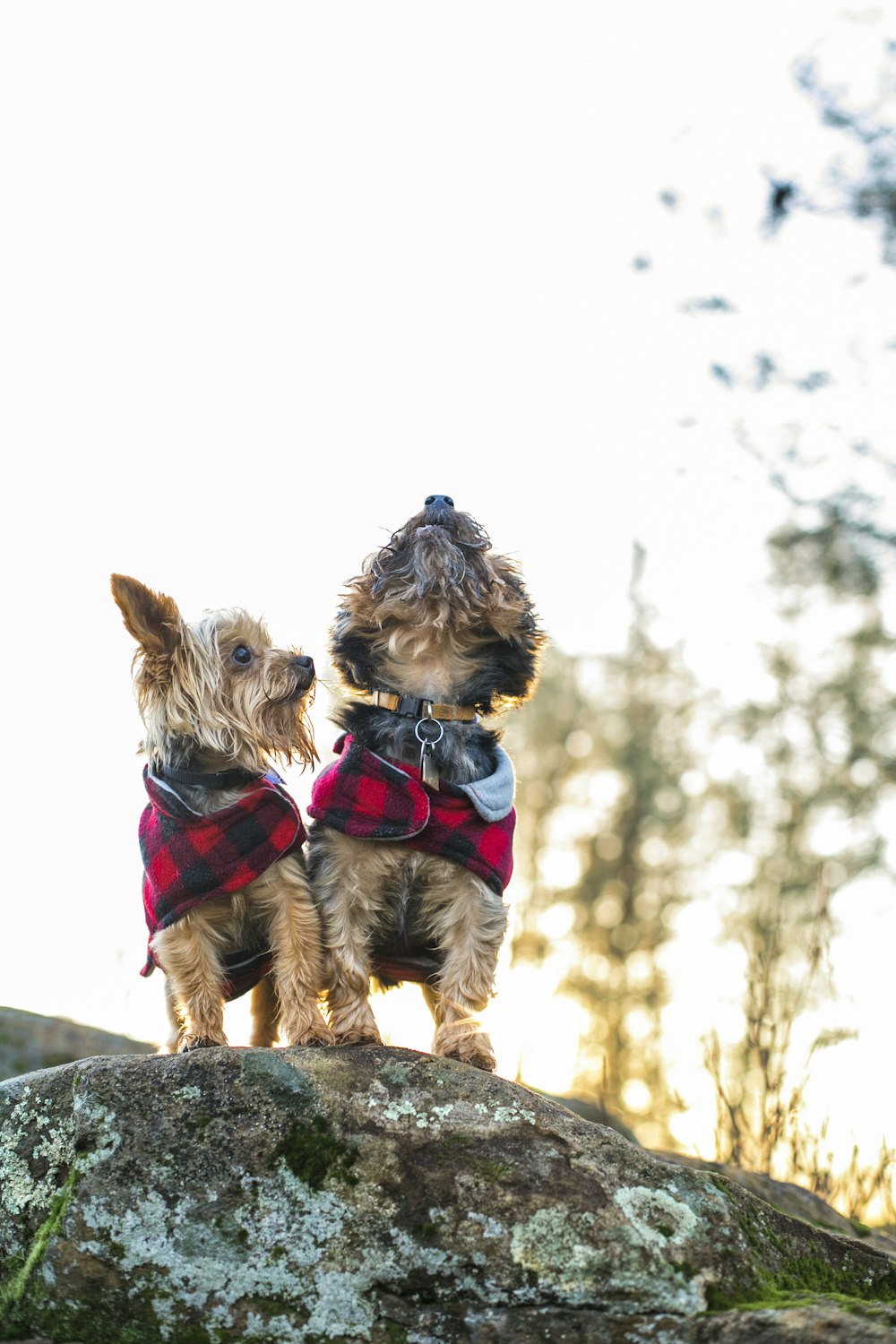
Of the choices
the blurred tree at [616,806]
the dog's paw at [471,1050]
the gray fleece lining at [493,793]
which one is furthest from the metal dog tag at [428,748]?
the blurred tree at [616,806]

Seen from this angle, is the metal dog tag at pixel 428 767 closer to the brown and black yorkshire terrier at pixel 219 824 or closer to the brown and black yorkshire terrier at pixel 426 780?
the brown and black yorkshire terrier at pixel 426 780

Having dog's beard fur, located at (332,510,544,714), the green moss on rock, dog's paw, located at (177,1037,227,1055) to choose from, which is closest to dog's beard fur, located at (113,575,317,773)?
dog's beard fur, located at (332,510,544,714)

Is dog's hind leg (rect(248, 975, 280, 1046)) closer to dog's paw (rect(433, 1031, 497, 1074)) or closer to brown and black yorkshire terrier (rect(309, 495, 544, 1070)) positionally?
brown and black yorkshire terrier (rect(309, 495, 544, 1070))

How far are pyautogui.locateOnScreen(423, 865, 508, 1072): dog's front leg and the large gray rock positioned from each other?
93 centimetres

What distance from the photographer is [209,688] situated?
5.71 m

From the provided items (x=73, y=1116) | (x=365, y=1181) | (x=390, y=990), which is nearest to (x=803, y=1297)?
(x=365, y=1181)

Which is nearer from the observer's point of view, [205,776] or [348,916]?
[348,916]

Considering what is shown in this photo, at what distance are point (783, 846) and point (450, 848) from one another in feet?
50.8

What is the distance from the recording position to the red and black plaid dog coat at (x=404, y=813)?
5.52 meters

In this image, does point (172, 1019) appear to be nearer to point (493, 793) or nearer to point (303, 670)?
point (303, 670)

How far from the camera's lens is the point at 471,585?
6055mm

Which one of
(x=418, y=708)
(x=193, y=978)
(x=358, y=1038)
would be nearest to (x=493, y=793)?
(x=418, y=708)

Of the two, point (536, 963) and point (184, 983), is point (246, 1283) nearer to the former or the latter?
point (184, 983)

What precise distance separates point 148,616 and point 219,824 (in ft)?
3.22
